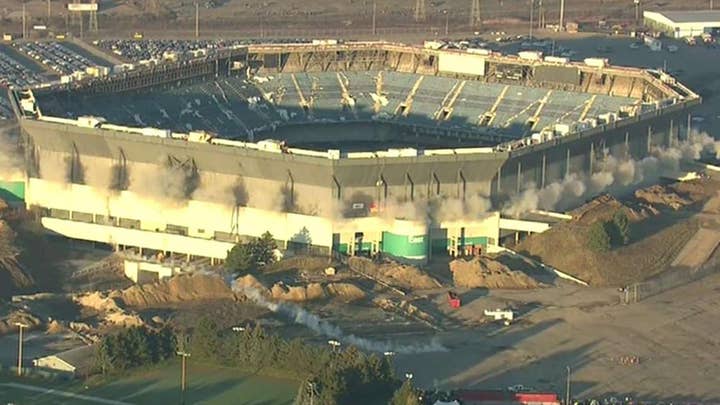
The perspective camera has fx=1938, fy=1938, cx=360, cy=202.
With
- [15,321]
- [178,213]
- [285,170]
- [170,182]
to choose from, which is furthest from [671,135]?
[15,321]

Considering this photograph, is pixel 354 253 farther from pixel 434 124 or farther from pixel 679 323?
pixel 434 124

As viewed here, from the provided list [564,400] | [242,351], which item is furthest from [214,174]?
[564,400]

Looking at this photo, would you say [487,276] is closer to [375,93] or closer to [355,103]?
[355,103]

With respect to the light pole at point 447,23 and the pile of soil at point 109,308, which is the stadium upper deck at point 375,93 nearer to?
the pile of soil at point 109,308

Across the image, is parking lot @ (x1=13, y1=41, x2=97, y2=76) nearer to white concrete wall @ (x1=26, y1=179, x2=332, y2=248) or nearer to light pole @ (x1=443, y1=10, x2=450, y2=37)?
light pole @ (x1=443, y1=10, x2=450, y2=37)

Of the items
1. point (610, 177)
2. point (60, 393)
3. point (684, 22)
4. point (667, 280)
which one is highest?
point (684, 22)

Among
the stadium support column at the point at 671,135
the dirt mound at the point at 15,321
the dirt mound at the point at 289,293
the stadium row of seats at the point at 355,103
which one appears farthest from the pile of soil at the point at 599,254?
the stadium row of seats at the point at 355,103
